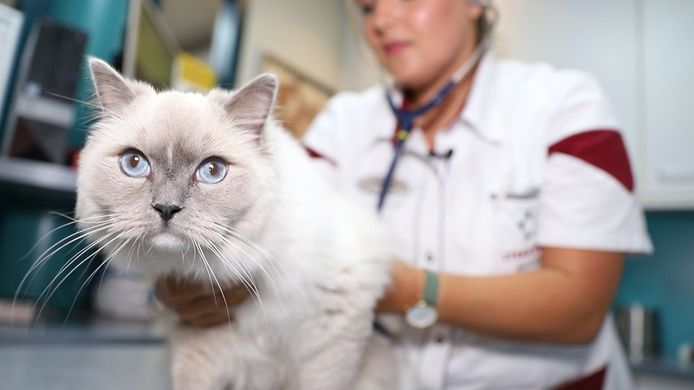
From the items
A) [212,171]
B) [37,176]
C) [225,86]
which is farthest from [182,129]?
[225,86]

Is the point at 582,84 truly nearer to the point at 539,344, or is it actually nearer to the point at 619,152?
the point at 619,152

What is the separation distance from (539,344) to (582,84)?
612mm

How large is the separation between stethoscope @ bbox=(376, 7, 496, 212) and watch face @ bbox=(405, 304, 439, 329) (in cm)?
29

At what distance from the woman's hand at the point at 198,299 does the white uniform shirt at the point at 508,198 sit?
0.47 m

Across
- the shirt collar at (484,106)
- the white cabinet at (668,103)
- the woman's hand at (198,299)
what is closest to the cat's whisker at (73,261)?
the woman's hand at (198,299)

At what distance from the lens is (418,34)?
1195mm

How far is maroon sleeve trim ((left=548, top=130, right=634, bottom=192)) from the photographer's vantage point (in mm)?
1019

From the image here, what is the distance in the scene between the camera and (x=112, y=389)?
2.66ft

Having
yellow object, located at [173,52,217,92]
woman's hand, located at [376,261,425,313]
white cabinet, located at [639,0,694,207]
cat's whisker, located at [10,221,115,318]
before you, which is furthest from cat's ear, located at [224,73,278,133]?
white cabinet, located at [639,0,694,207]

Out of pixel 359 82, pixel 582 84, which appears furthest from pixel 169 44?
pixel 582 84

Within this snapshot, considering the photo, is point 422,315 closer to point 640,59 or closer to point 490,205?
point 490,205

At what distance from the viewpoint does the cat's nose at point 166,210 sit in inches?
23.0

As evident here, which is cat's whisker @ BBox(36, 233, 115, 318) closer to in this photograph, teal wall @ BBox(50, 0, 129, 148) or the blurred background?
the blurred background

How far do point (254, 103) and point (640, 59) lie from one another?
2466 mm
